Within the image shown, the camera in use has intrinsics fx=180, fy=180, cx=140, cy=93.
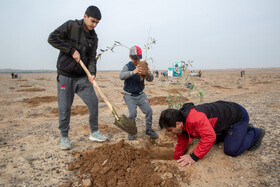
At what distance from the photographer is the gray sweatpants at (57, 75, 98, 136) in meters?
2.76

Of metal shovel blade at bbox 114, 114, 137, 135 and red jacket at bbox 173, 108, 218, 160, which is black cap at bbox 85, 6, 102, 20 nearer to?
metal shovel blade at bbox 114, 114, 137, 135

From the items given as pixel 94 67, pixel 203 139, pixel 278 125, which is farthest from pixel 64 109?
pixel 278 125

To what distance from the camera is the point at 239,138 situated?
2.47 metres

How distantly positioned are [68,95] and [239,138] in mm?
2575

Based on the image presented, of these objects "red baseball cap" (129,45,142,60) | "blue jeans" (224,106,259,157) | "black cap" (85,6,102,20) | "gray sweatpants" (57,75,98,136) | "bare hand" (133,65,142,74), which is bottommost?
"blue jeans" (224,106,259,157)

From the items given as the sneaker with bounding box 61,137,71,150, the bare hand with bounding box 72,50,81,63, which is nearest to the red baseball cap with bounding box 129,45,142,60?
the bare hand with bounding box 72,50,81,63

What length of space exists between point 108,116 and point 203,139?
12.1 feet

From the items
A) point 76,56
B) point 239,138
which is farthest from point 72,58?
point 239,138

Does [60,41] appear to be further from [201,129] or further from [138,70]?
[201,129]

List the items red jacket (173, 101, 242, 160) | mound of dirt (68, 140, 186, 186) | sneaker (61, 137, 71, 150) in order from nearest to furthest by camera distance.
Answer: mound of dirt (68, 140, 186, 186) < red jacket (173, 101, 242, 160) < sneaker (61, 137, 71, 150)

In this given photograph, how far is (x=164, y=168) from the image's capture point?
89.5 inches

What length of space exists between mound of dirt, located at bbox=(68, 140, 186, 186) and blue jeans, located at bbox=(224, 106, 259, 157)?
79 centimetres

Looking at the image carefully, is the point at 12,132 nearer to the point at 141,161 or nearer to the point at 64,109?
the point at 64,109

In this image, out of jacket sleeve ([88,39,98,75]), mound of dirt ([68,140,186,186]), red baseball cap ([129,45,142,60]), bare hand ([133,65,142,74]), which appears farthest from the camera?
red baseball cap ([129,45,142,60])
